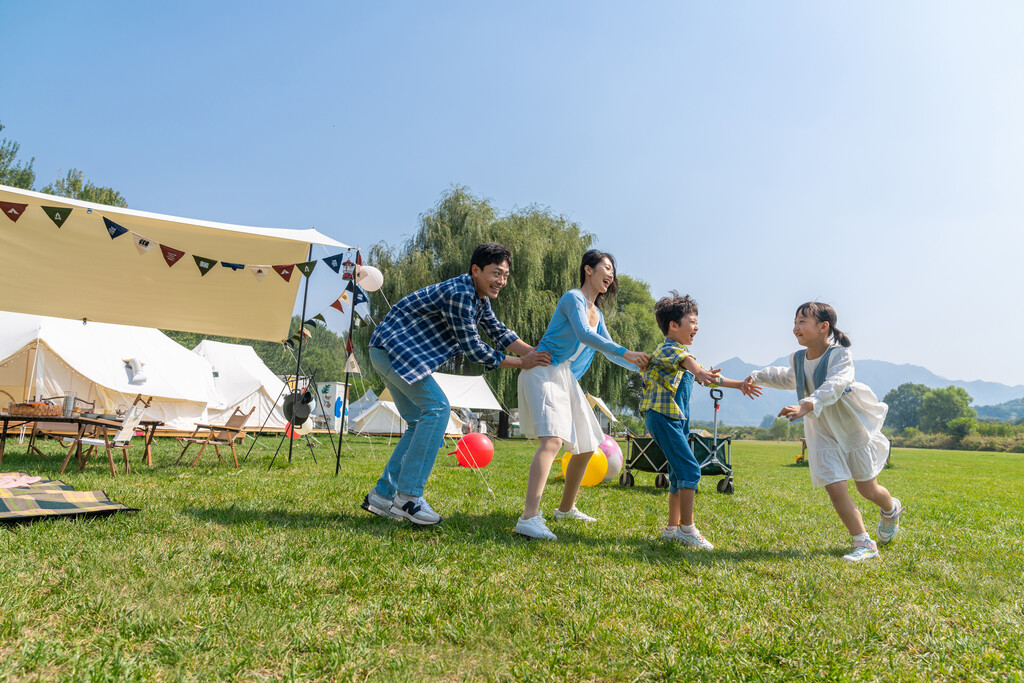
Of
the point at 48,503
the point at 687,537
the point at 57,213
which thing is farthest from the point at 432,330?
the point at 57,213

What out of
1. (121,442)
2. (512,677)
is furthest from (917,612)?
(121,442)

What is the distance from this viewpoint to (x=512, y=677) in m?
1.84

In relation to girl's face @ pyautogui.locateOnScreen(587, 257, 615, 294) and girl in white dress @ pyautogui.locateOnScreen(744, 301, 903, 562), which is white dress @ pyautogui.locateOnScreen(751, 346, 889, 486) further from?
girl's face @ pyautogui.locateOnScreen(587, 257, 615, 294)

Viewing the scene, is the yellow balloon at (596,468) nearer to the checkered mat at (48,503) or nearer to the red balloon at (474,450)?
the red balloon at (474,450)

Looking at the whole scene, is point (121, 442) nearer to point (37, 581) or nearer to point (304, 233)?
point (304, 233)

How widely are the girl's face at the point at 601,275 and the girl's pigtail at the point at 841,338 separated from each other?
4.82 feet

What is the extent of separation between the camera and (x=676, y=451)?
3848 millimetres

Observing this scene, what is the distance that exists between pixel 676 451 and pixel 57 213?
6.78 m

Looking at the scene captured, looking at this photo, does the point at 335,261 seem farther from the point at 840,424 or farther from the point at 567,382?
the point at 840,424

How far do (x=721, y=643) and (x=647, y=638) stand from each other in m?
0.26

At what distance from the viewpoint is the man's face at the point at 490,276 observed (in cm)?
398

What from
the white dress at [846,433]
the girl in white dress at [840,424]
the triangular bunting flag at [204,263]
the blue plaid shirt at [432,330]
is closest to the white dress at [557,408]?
the blue plaid shirt at [432,330]

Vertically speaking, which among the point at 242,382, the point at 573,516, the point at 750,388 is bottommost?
the point at 573,516

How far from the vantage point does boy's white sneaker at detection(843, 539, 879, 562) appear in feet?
11.4
